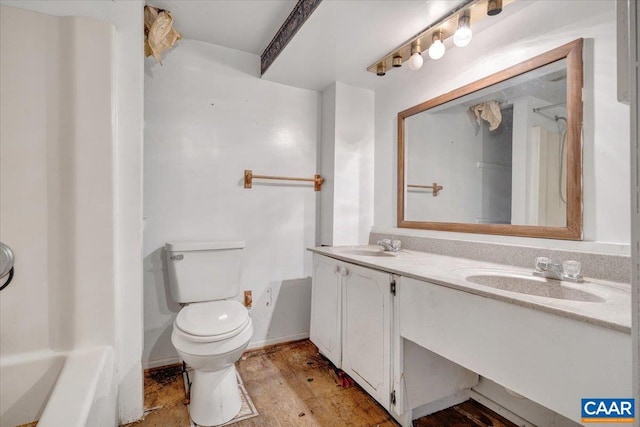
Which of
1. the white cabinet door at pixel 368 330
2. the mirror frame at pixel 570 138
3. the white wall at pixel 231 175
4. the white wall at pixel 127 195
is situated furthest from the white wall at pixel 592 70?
the white wall at pixel 127 195

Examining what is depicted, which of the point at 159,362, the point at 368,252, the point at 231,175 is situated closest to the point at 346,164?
the point at 368,252

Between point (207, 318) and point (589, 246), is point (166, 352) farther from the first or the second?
point (589, 246)

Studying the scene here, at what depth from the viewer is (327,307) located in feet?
6.19

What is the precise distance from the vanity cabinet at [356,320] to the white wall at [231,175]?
0.39 metres

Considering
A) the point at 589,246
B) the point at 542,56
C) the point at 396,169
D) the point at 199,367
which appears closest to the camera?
the point at 589,246

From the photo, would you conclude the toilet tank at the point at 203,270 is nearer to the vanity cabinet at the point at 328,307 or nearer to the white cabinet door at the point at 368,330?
the vanity cabinet at the point at 328,307

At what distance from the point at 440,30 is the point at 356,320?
5.18 ft

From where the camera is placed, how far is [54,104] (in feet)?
4.00

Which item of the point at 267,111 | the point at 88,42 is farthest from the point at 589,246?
the point at 88,42

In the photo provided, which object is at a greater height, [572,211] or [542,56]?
[542,56]

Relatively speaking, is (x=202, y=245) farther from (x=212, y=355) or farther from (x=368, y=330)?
(x=368, y=330)

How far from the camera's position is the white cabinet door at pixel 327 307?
1.78 meters

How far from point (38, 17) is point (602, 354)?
219 cm

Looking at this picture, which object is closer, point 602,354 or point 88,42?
point 602,354
